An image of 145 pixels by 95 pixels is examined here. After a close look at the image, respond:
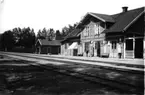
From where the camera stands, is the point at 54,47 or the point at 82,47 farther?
the point at 54,47

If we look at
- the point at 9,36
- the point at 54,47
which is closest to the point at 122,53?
the point at 54,47

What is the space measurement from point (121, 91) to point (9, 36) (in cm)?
8113

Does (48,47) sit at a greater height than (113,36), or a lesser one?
lesser

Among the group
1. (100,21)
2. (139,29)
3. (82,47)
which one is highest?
(100,21)

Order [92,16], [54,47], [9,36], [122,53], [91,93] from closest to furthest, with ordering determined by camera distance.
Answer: [91,93] → [122,53] → [92,16] → [54,47] → [9,36]

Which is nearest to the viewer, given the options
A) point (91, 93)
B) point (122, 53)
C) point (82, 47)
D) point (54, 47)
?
point (91, 93)

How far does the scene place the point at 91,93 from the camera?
18.3ft

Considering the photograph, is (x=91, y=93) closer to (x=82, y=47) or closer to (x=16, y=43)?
(x=82, y=47)

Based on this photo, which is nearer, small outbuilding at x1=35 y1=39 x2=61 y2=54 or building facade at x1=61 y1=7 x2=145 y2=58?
building facade at x1=61 y1=7 x2=145 y2=58

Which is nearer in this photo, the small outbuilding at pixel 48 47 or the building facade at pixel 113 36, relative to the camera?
the building facade at pixel 113 36

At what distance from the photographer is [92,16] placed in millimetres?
29047

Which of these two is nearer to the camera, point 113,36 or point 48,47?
point 113,36

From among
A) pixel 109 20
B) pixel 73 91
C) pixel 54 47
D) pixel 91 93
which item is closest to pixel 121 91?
pixel 91 93

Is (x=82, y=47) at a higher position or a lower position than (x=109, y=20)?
lower
